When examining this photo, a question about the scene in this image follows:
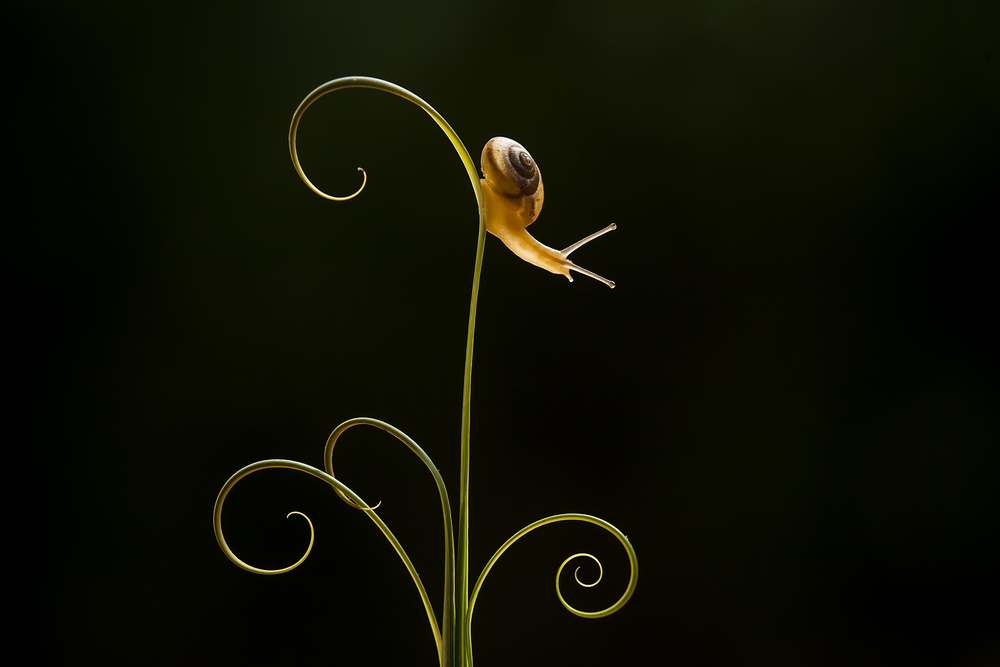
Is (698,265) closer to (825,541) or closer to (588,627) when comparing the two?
(825,541)

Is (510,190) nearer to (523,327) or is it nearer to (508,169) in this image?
(508,169)

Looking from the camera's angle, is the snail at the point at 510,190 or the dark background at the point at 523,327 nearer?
the snail at the point at 510,190

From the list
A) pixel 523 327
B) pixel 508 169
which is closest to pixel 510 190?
pixel 508 169

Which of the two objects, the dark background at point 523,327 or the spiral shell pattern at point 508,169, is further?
the dark background at point 523,327

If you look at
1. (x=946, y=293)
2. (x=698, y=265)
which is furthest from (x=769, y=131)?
(x=946, y=293)

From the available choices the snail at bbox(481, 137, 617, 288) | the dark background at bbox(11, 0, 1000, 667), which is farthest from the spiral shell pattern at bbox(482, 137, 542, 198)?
the dark background at bbox(11, 0, 1000, 667)

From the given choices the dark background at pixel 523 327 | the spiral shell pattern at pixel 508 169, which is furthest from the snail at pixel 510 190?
the dark background at pixel 523 327

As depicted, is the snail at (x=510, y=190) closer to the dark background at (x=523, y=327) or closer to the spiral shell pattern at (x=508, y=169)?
the spiral shell pattern at (x=508, y=169)

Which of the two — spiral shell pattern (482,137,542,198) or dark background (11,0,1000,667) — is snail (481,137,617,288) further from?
dark background (11,0,1000,667)
